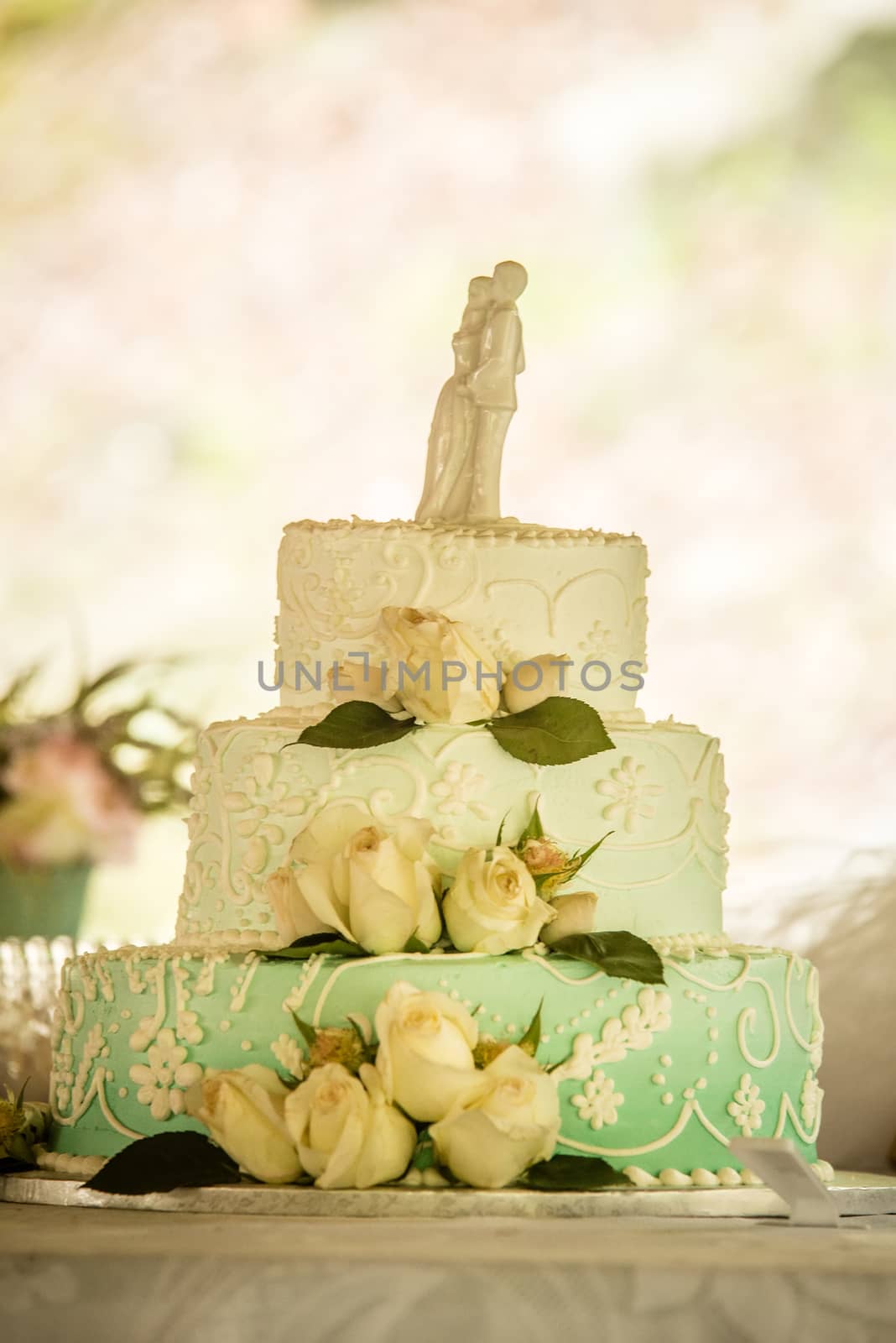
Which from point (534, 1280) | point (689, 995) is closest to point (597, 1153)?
point (689, 995)

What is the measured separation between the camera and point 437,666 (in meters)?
1.95

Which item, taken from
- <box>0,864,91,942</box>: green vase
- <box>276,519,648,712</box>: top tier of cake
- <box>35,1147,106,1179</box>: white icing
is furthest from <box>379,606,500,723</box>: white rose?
<box>0,864,91,942</box>: green vase

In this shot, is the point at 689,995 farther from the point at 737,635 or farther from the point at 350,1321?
the point at 737,635

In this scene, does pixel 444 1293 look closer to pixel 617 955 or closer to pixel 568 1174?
pixel 568 1174

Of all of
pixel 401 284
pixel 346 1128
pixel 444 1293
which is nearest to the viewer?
pixel 444 1293

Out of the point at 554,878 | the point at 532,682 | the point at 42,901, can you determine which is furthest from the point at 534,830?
the point at 42,901

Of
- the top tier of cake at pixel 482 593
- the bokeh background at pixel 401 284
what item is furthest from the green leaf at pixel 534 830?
the bokeh background at pixel 401 284

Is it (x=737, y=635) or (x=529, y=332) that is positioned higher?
(x=529, y=332)

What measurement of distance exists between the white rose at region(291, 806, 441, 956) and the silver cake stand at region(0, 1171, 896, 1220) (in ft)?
0.87

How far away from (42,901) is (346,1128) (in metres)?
2.49

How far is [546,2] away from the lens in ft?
14.1

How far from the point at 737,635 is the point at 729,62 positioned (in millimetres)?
1440

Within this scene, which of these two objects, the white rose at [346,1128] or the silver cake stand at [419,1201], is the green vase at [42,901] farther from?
the white rose at [346,1128]

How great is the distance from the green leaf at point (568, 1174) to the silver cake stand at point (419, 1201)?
11 millimetres
